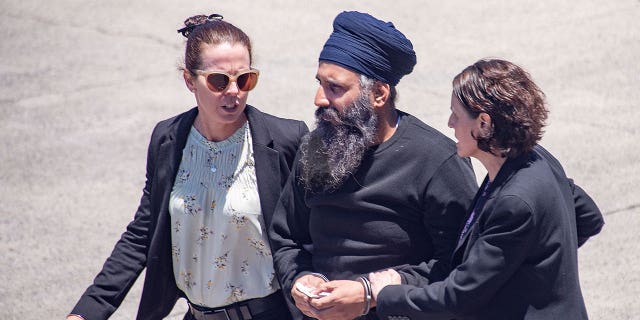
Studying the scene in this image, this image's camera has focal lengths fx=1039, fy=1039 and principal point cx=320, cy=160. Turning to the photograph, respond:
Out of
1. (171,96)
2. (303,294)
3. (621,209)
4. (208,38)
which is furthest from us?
(171,96)

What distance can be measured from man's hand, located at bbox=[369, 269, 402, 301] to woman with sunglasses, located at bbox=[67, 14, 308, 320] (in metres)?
0.58

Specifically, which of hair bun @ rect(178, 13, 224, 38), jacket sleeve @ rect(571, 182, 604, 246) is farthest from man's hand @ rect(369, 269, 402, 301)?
hair bun @ rect(178, 13, 224, 38)

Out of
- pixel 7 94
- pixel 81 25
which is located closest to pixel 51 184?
pixel 7 94

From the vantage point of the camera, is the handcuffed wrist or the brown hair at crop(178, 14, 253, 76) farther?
the brown hair at crop(178, 14, 253, 76)

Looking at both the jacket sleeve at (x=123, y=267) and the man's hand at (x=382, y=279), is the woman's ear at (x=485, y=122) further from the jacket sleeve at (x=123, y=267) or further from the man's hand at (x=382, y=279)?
the jacket sleeve at (x=123, y=267)

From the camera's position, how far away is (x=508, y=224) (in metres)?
3.05

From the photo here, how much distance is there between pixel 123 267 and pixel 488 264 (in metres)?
1.66

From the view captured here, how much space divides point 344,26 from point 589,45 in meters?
6.73

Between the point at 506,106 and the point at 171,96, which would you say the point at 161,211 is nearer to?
the point at 506,106

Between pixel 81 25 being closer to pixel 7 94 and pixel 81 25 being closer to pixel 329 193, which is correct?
pixel 7 94

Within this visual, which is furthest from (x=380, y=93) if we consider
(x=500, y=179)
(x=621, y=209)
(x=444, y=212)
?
(x=621, y=209)

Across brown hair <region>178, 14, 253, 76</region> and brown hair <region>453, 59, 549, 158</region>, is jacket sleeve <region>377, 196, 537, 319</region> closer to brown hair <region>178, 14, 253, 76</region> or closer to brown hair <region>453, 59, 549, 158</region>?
brown hair <region>453, 59, 549, 158</region>

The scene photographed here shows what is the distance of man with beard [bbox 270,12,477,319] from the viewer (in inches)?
135

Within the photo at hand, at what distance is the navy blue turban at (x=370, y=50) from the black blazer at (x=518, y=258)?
1.95ft
